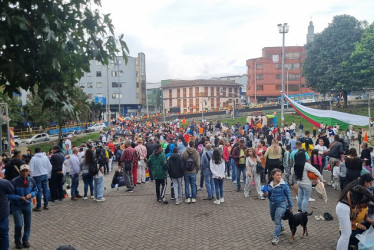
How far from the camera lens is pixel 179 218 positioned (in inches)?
330

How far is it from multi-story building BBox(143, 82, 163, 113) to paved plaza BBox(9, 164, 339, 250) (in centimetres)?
6841

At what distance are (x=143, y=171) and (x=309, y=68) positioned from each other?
36.5 meters

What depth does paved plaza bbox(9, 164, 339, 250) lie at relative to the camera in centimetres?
671

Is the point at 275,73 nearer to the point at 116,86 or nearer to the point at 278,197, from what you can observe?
the point at 116,86

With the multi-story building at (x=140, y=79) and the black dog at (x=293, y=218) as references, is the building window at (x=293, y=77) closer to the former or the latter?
the multi-story building at (x=140, y=79)

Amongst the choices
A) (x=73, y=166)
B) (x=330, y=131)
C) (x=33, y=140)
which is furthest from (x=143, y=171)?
(x=33, y=140)

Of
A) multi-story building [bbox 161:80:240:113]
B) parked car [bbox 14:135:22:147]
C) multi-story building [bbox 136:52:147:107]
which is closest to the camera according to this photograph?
parked car [bbox 14:135:22:147]

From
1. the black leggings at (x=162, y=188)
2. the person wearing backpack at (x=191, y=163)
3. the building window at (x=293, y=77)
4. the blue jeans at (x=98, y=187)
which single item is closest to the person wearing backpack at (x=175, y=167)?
the person wearing backpack at (x=191, y=163)

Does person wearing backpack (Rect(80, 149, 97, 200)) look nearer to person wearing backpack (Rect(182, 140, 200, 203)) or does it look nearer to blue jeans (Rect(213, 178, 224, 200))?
person wearing backpack (Rect(182, 140, 200, 203))

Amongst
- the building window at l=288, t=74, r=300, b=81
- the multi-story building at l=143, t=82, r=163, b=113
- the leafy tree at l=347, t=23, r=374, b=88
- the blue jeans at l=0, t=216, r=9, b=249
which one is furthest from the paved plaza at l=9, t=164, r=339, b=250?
the multi-story building at l=143, t=82, r=163, b=113

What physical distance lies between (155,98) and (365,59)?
53821 mm

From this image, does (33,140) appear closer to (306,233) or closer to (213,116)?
(213,116)

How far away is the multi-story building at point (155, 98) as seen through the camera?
78338 millimetres

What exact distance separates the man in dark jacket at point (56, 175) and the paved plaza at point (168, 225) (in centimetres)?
35
